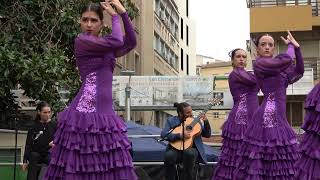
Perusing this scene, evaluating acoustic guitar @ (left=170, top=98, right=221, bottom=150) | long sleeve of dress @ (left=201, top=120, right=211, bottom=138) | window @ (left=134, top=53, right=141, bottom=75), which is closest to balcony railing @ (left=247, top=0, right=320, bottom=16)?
window @ (left=134, top=53, right=141, bottom=75)

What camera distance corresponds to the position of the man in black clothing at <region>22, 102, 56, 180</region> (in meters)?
8.57

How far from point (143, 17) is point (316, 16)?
18.8 meters

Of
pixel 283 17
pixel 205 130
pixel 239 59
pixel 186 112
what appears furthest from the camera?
pixel 283 17

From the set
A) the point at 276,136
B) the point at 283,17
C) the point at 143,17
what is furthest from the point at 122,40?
the point at 143,17

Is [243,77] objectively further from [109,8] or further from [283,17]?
[283,17]

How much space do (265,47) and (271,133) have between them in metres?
0.93

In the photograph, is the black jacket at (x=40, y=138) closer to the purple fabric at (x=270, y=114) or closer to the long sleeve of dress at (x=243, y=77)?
the long sleeve of dress at (x=243, y=77)

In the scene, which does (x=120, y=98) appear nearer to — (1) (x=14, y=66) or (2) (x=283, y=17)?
(2) (x=283, y=17)

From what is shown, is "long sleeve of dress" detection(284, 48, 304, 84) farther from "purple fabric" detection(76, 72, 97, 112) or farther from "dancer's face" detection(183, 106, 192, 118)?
"dancer's face" detection(183, 106, 192, 118)

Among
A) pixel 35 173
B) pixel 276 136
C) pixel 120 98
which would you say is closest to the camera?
pixel 276 136

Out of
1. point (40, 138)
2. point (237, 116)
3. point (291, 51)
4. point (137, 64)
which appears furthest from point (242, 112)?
point (137, 64)

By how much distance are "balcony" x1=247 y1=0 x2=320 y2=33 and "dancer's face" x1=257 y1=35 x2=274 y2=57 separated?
66.6 ft

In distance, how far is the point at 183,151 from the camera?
9.28 m

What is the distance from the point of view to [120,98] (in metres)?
24.9
